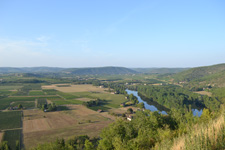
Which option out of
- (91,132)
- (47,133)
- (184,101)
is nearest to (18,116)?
(47,133)

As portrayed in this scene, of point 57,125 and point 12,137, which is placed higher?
point 12,137

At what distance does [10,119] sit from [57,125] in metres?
20.4


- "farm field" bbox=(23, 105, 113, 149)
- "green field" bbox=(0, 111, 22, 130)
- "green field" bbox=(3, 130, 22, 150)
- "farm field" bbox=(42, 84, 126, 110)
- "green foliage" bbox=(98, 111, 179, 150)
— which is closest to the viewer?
"green foliage" bbox=(98, 111, 179, 150)

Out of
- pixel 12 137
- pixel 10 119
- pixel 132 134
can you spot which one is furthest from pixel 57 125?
pixel 132 134

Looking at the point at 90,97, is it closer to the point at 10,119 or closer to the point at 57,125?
the point at 57,125

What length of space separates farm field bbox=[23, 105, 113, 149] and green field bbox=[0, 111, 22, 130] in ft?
7.20

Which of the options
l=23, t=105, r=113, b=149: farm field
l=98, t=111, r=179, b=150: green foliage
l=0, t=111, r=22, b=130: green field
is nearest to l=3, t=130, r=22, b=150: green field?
l=23, t=105, r=113, b=149: farm field

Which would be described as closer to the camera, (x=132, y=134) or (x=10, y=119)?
(x=132, y=134)

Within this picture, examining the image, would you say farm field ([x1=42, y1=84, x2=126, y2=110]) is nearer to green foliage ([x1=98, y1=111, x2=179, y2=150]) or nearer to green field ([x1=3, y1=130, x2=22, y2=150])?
green field ([x1=3, y1=130, x2=22, y2=150])

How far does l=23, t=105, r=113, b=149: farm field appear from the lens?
131ft

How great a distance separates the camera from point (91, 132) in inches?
1668

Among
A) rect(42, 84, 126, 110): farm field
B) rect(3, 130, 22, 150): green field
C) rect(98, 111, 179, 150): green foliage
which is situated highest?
rect(98, 111, 179, 150): green foliage

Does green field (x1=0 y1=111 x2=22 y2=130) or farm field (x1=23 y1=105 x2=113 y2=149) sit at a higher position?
green field (x1=0 y1=111 x2=22 y2=130)

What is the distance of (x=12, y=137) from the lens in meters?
39.2
